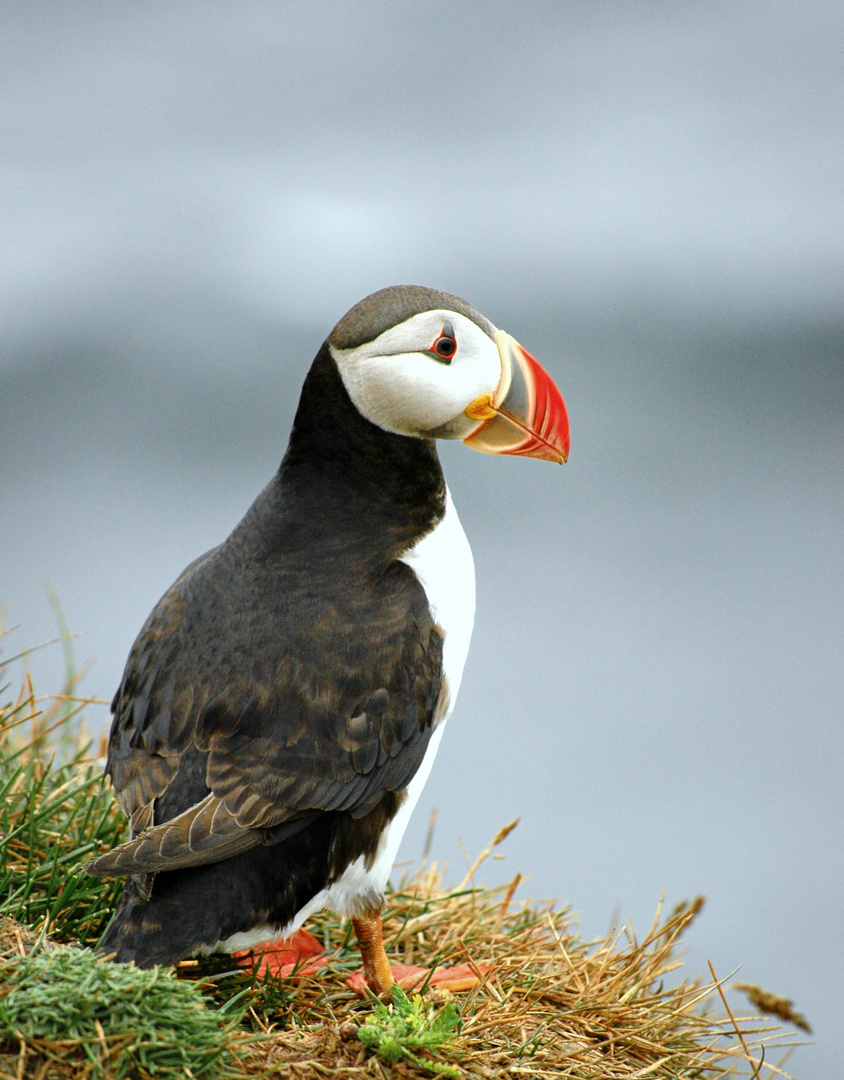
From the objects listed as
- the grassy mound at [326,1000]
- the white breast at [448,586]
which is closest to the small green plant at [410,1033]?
the grassy mound at [326,1000]

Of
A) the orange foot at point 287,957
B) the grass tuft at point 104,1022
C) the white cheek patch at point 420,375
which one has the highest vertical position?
the white cheek patch at point 420,375

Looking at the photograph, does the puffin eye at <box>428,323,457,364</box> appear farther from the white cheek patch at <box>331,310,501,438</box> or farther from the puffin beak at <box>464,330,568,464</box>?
the puffin beak at <box>464,330,568,464</box>

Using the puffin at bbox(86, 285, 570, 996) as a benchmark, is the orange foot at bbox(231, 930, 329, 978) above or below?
below

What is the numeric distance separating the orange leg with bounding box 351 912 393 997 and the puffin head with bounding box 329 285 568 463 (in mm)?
1343

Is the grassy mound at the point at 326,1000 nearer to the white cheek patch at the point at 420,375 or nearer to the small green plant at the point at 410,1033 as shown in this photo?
the small green plant at the point at 410,1033

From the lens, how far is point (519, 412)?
3197 mm

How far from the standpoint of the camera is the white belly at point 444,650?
119 inches

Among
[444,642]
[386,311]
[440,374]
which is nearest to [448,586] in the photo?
[444,642]

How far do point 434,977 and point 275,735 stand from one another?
0.95 meters

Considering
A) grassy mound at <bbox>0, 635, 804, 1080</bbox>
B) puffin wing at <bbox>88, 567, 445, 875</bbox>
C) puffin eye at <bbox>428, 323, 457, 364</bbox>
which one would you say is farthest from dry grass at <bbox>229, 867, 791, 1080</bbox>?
puffin eye at <bbox>428, 323, 457, 364</bbox>

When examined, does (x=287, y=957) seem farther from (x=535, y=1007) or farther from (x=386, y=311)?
(x=386, y=311)

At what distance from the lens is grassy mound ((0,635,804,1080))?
2.21 m

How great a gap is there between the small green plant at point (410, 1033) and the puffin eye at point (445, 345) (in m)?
1.60

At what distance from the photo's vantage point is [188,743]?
9.50 ft
